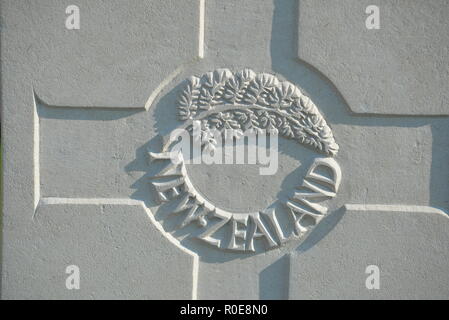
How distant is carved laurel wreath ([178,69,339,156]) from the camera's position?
2400mm

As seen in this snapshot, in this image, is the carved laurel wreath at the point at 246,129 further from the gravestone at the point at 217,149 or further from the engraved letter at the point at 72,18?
the engraved letter at the point at 72,18

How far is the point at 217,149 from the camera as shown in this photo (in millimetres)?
2467

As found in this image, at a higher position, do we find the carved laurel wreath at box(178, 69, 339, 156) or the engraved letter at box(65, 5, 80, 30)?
the engraved letter at box(65, 5, 80, 30)

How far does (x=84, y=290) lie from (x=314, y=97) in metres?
1.81

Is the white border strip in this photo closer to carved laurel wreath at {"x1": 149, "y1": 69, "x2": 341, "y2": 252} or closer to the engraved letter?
carved laurel wreath at {"x1": 149, "y1": 69, "x2": 341, "y2": 252}

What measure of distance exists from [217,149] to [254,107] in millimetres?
329

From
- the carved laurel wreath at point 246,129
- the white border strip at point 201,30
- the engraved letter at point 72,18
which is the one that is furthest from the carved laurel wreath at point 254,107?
the engraved letter at point 72,18

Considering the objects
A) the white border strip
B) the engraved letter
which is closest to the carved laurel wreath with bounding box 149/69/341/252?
the white border strip

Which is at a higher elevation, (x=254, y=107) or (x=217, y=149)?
(x=254, y=107)

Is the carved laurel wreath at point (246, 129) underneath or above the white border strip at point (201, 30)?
underneath

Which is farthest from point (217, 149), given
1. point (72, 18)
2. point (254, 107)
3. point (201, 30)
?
point (72, 18)

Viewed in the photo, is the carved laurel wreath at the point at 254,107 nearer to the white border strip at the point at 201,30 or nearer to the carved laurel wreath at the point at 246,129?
the carved laurel wreath at the point at 246,129

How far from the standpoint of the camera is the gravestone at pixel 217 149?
2371mm

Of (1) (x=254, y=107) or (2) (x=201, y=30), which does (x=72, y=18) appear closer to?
(2) (x=201, y=30)
